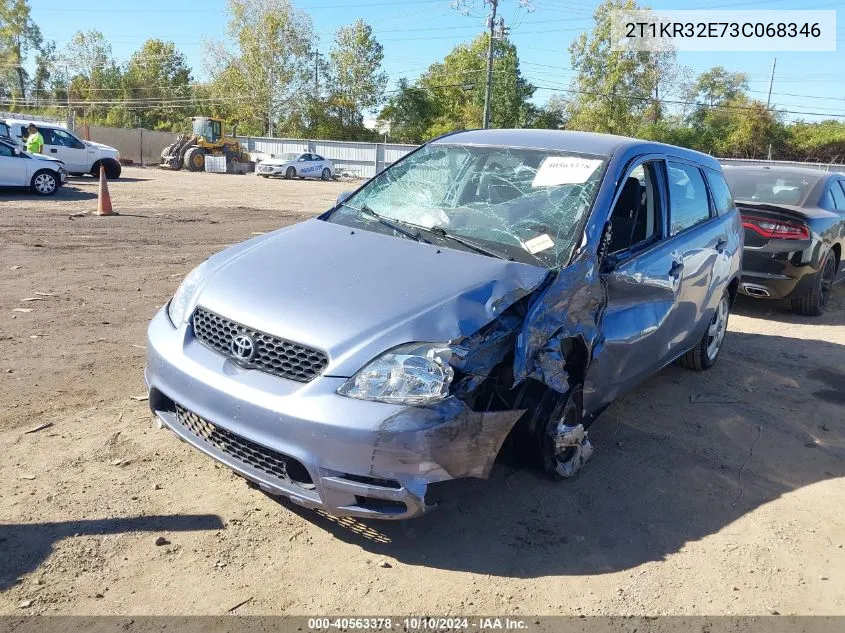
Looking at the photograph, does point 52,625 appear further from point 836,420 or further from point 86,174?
point 86,174

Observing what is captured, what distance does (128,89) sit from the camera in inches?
3145

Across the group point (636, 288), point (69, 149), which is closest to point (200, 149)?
point (69, 149)

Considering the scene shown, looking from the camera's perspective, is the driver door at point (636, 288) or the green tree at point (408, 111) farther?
the green tree at point (408, 111)

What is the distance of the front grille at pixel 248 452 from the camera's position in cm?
A: 286

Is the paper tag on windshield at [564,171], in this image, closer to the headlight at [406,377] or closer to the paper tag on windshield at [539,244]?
the paper tag on windshield at [539,244]

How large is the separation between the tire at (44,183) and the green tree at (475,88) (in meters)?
42.7

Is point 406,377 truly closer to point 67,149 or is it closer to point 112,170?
point 67,149

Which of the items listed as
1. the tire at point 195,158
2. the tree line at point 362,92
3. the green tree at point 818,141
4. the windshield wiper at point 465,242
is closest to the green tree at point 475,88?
the tree line at point 362,92

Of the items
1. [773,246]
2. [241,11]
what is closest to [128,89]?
[241,11]

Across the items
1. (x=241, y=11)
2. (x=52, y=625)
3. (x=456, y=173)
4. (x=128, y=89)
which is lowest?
(x=52, y=625)

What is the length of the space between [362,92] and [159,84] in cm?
2903

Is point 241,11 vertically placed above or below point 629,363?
above

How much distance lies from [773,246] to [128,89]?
85.6 meters

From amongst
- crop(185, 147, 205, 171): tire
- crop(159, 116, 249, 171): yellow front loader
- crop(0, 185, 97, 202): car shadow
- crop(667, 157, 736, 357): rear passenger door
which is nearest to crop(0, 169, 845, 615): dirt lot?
crop(667, 157, 736, 357): rear passenger door
